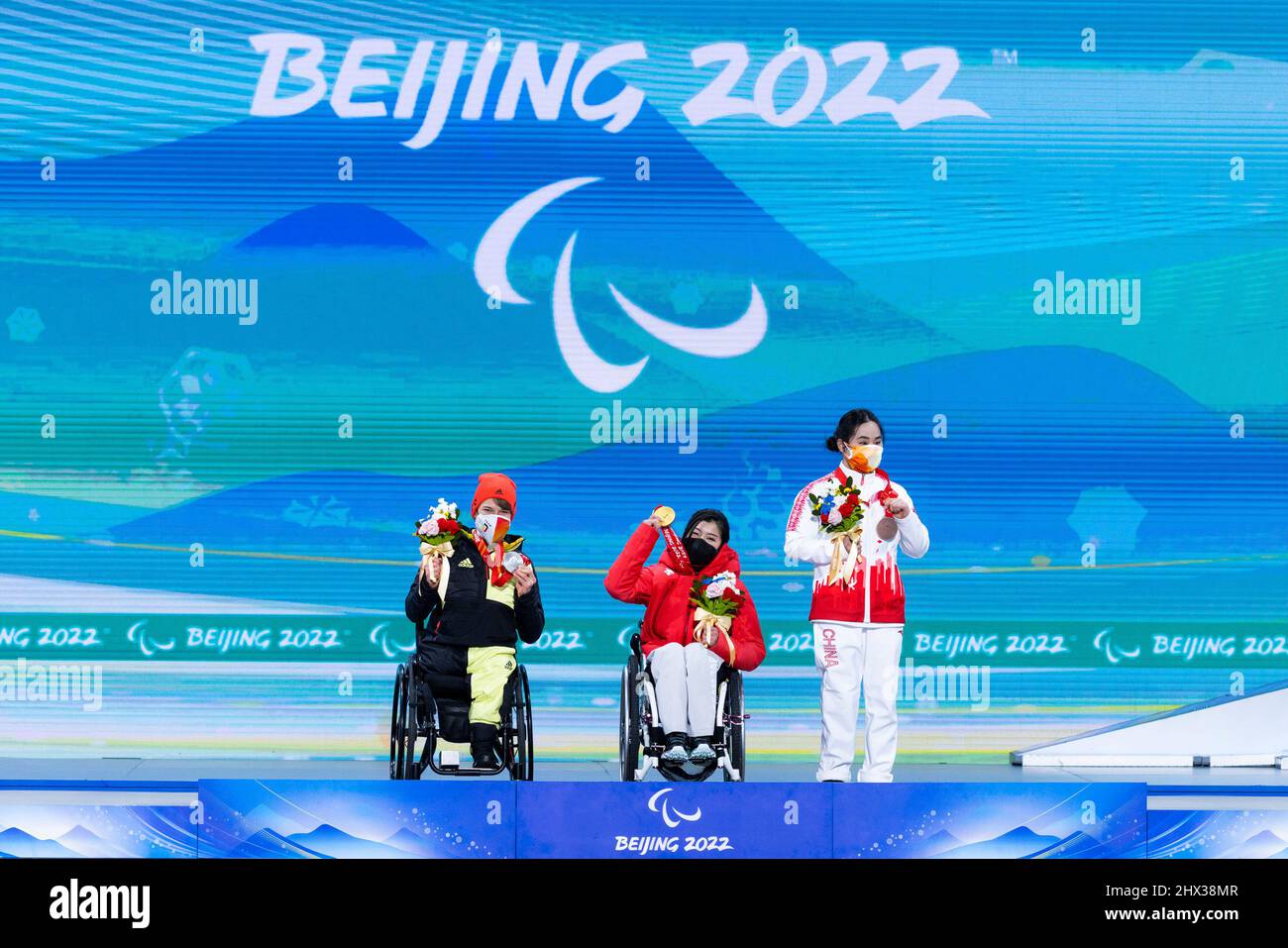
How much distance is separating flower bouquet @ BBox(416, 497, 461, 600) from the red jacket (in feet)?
2.13

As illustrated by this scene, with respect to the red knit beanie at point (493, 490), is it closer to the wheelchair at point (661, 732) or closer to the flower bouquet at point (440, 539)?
the flower bouquet at point (440, 539)

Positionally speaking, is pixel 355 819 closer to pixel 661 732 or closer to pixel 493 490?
pixel 661 732

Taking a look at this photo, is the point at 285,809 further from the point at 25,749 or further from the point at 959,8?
the point at 959,8

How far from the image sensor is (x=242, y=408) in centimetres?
816

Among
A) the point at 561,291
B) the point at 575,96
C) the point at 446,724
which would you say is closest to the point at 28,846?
the point at 446,724

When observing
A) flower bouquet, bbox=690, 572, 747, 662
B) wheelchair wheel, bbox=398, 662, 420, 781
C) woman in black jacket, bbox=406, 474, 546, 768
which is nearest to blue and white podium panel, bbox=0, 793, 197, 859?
wheelchair wheel, bbox=398, 662, 420, 781

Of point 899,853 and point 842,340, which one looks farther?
point 842,340

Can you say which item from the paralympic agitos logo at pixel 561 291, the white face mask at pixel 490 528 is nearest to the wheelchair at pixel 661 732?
the white face mask at pixel 490 528

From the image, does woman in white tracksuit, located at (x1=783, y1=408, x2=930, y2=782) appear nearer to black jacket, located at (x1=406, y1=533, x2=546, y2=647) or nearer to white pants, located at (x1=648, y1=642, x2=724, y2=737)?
white pants, located at (x1=648, y1=642, x2=724, y2=737)

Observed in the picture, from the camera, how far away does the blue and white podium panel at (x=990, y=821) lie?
18.2 ft

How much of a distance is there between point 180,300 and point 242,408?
22.4 inches
